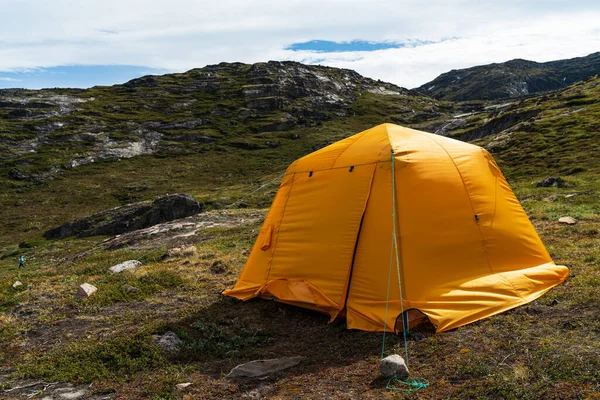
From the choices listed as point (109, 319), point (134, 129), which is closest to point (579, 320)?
point (109, 319)

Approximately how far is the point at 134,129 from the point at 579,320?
108685 mm

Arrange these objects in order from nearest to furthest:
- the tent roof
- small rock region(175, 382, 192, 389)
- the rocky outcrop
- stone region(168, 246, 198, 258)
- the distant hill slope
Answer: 1. small rock region(175, 382, 192, 389)
2. the tent roof
3. stone region(168, 246, 198, 258)
4. the distant hill slope
5. the rocky outcrop

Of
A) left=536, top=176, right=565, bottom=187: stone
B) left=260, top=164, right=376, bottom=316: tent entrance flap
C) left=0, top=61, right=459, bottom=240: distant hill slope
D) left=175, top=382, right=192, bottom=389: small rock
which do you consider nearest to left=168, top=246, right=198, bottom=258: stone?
left=260, top=164, right=376, bottom=316: tent entrance flap

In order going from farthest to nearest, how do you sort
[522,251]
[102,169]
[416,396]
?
[102,169]
[522,251]
[416,396]

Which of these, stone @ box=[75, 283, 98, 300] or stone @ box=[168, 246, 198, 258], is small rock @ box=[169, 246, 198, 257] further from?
stone @ box=[75, 283, 98, 300]

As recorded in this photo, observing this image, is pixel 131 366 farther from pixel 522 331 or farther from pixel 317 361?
pixel 522 331

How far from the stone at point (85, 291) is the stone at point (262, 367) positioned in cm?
715

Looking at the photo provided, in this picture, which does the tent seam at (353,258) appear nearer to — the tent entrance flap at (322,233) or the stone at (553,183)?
the tent entrance flap at (322,233)

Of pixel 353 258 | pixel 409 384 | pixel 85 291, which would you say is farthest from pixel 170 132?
pixel 409 384

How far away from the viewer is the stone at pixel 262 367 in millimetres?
7911

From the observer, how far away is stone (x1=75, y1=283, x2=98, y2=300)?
504 inches

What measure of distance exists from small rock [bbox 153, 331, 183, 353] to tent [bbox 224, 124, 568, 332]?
2616mm

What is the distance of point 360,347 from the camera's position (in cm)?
859

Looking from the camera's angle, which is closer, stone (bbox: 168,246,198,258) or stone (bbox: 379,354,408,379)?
stone (bbox: 379,354,408,379)
